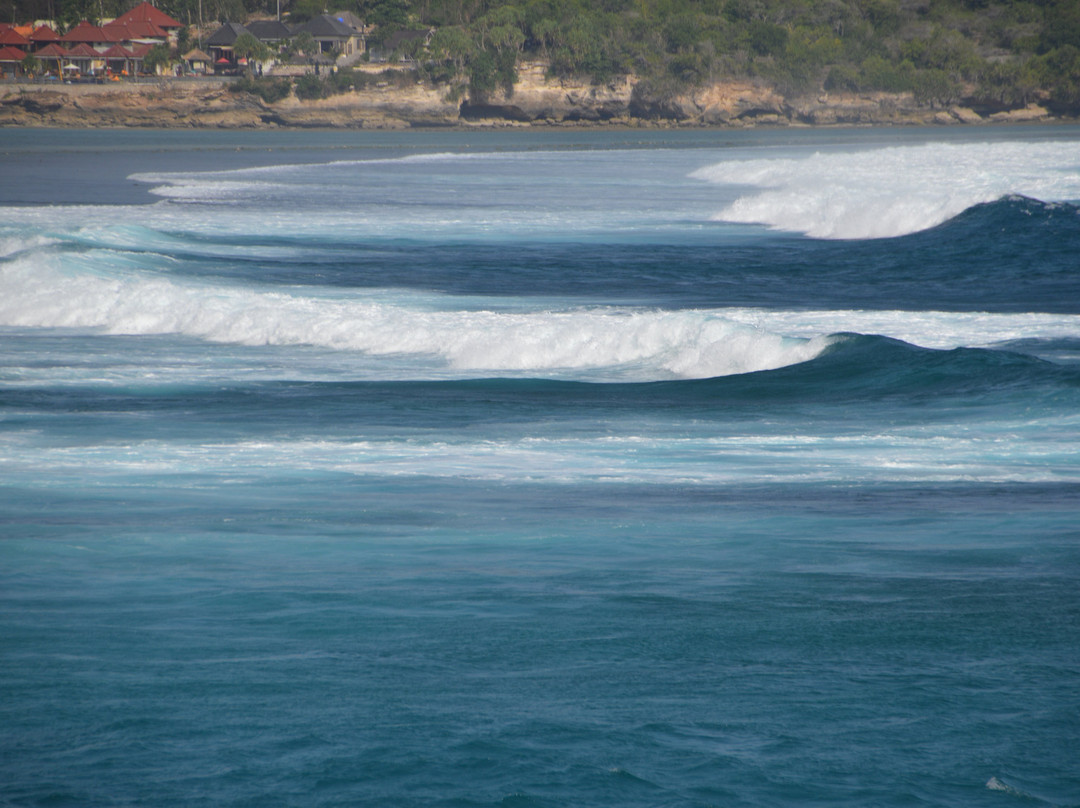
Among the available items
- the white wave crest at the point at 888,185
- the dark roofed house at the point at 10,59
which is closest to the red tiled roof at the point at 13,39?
the dark roofed house at the point at 10,59

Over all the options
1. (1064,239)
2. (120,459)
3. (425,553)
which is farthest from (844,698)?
(1064,239)

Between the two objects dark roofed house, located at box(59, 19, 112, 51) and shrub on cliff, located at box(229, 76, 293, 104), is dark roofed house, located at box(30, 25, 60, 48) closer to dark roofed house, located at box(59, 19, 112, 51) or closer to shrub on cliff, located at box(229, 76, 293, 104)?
dark roofed house, located at box(59, 19, 112, 51)

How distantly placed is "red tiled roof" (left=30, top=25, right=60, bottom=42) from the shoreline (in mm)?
19242

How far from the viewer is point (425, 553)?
808cm

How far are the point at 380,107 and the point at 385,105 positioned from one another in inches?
21.2

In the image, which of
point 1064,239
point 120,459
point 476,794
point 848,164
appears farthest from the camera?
point 848,164

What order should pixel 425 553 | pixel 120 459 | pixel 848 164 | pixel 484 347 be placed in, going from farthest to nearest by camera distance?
pixel 848 164 → pixel 484 347 → pixel 120 459 → pixel 425 553

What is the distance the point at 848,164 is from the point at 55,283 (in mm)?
40193

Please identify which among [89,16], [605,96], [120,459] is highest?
[89,16]

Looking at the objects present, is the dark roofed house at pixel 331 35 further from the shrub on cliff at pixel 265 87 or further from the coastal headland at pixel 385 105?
the coastal headland at pixel 385 105

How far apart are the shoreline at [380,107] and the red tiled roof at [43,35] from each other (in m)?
19.2

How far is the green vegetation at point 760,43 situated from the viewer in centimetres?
12812

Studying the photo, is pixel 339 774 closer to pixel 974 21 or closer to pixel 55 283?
pixel 55 283

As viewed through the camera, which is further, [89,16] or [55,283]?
[89,16]
